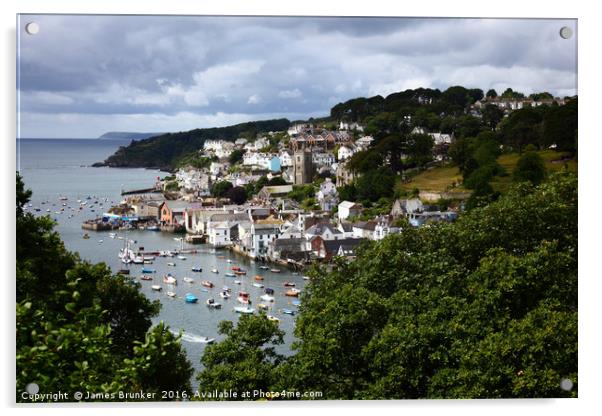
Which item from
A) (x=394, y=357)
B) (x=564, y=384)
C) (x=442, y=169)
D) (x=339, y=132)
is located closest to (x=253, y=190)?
(x=339, y=132)

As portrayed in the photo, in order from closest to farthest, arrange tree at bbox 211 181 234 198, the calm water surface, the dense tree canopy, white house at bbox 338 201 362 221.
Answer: the dense tree canopy < the calm water surface < white house at bbox 338 201 362 221 < tree at bbox 211 181 234 198

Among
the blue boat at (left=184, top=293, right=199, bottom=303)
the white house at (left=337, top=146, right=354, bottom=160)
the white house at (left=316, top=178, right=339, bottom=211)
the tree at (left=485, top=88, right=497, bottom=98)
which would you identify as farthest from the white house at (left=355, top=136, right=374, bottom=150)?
the blue boat at (left=184, top=293, right=199, bottom=303)

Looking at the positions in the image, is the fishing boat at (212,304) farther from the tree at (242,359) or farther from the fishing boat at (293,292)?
the tree at (242,359)

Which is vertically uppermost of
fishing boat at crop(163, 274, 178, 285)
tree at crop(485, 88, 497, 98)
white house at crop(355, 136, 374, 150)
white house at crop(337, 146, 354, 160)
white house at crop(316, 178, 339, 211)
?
tree at crop(485, 88, 497, 98)

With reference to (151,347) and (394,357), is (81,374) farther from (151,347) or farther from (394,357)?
(394,357)

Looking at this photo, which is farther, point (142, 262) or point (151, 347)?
point (142, 262)

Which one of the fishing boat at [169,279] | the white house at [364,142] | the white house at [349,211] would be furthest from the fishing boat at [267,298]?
the white house at [364,142]

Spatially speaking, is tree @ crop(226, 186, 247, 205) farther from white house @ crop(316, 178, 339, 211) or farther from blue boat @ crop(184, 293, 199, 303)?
blue boat @ crop(184, 293, 199, 303)
